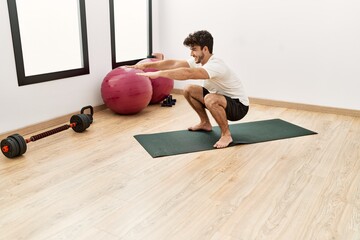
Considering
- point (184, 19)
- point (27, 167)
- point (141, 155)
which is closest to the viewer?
point (27, 167)

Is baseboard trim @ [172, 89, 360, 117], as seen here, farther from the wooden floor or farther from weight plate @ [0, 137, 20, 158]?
weight plate @ [0, 137, 20, 158]

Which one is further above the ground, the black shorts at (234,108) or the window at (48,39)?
the window at (48,39)

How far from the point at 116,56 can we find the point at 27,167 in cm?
216

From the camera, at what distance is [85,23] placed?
365cm

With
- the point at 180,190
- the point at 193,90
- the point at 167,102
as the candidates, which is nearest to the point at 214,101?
the point at 193,90

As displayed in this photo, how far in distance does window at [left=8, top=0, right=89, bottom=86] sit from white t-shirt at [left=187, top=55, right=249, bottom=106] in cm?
139

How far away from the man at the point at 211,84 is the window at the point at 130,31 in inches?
44.6

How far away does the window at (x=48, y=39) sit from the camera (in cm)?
307

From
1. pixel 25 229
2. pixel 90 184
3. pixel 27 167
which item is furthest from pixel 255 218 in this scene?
pixel 27 167

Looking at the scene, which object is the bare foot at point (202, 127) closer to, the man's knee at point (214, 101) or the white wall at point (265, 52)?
the man's knee at point (214, 101)

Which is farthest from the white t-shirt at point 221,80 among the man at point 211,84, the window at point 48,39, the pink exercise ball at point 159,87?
the window at point 48,39

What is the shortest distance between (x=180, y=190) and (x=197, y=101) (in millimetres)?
1216

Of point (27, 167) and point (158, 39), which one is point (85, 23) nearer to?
point (158, 39)

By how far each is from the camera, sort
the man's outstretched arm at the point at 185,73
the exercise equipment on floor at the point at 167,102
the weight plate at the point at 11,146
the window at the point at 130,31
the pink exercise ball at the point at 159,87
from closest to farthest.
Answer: the weight plate at the point at 11,146, the man's outstretched arm at the point at 185,73, the pink exercise ball at the point at 159,87, the window at the point at 130,31, the exercise equipment on floor at the point at 167,102
